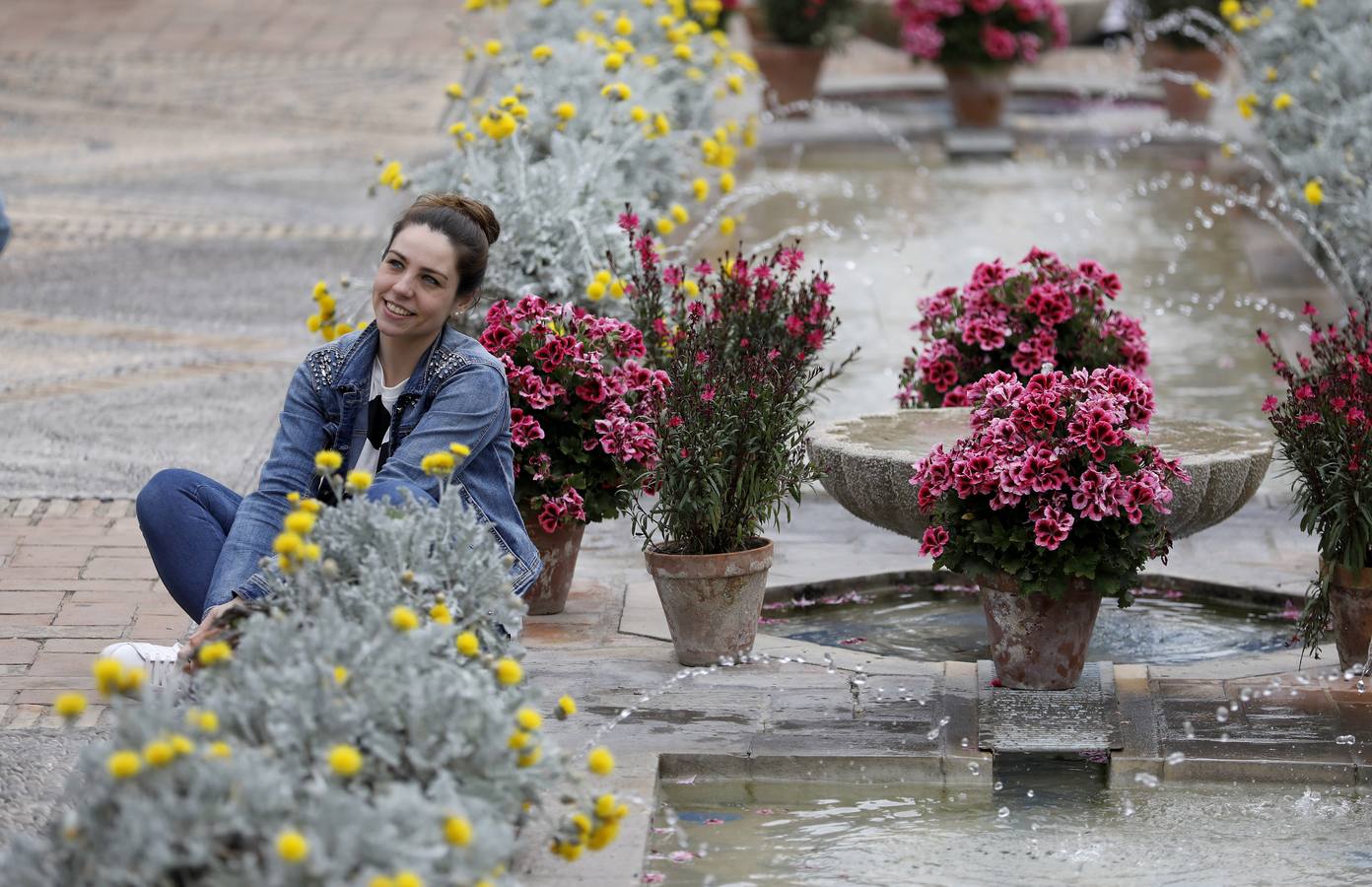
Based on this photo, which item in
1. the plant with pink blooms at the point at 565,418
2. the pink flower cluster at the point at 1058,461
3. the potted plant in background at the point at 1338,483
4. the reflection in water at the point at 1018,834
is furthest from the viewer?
the plant with pink blooms at the point at 565,418

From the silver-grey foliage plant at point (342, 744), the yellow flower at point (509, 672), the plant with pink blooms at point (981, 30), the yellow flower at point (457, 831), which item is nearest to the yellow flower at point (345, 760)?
the silver-grey foliage plant at point (342, 744)

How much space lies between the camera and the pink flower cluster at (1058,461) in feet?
14.9

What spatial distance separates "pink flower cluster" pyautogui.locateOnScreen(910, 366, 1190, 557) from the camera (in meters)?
4.55

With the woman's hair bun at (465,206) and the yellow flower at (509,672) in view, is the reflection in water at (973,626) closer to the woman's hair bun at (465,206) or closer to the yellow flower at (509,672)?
the woman's hair bun at (465,206)

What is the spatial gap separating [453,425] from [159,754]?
1603 mm

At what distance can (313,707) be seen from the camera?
9.82 ft

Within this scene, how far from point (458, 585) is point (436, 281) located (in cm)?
88

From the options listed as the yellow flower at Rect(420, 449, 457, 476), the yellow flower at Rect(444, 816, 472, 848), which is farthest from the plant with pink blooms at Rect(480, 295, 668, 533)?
the yellow flower at Rect(444, 816, 472, 848)

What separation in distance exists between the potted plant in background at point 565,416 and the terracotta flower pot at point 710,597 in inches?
12.1

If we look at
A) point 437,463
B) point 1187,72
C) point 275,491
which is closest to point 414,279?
point 275,491

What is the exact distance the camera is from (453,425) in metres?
4.21

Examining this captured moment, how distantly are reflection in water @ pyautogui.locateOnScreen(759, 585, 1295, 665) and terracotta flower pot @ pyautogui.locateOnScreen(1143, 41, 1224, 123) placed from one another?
31.4 ft

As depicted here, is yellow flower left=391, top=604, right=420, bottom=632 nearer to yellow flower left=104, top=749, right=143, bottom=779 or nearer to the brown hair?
yellow flower left=104, top=749, right=143, bottom=779

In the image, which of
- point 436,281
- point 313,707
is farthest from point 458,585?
point 436,281
